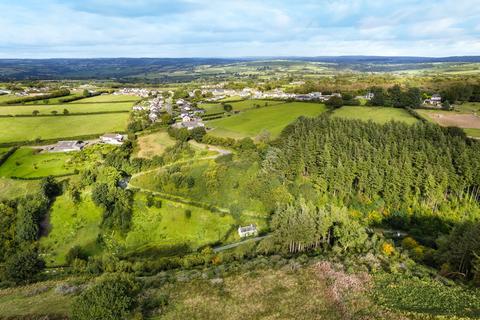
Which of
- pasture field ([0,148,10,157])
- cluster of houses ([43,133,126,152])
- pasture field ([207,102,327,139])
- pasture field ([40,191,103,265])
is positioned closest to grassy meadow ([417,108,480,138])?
pasture field ([207,102,327,139])

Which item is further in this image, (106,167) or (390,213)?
(106,167)

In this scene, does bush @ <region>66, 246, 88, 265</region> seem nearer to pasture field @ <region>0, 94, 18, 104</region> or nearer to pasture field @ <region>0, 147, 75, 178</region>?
pasture field @ <region>0, 147, 75, 178</region>

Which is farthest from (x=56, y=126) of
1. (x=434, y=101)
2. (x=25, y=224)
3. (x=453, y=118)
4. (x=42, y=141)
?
(x=434, y=101)

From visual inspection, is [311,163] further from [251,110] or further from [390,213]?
[251,110]

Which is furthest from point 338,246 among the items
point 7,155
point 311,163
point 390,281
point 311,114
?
point 7,155

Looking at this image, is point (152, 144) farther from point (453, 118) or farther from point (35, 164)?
point (453, 118)

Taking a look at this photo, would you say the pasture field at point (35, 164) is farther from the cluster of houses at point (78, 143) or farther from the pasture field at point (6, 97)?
the pasture field at point (6, 97)
